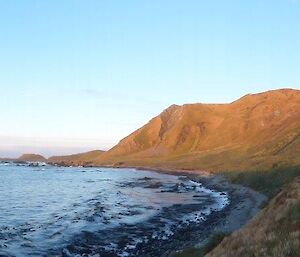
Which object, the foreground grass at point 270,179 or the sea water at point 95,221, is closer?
the sea water at point 95,221

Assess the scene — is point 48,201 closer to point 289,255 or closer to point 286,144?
point 289,255

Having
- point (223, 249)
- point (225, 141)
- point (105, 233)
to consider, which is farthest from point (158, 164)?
point (223, 249)

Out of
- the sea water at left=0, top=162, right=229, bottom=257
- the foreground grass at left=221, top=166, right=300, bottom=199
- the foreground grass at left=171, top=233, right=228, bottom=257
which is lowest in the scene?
the sea water at left=0, top=162, right=229, bottom=257

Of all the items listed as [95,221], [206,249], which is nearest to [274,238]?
[206,249]

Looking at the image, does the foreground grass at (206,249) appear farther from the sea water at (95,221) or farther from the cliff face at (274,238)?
the sea water at (95,221)

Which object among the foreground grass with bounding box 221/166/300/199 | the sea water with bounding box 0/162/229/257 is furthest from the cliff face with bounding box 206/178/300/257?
the foreground grass with bounding box 221/166/300/199

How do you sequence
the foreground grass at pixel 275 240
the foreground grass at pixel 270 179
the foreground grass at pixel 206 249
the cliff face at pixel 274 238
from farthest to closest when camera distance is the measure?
the foreground grass at pixel 270 179 < the foreground grass at pixel 206 249 < the cliff face at pixel 274 238 < the foreground grass at pixel 275 240

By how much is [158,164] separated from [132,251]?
159 m

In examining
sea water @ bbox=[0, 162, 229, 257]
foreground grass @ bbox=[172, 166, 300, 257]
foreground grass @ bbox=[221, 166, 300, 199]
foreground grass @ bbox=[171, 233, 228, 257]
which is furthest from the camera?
foreground grass @ bbox=[221, 166, 300, 199]

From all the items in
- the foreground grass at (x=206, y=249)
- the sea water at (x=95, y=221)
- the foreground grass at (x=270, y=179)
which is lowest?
the sea water at (x=95, y=221)

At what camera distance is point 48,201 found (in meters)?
62.7

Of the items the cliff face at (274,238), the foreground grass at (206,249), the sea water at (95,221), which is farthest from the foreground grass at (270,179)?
the cliff face at (274,238)

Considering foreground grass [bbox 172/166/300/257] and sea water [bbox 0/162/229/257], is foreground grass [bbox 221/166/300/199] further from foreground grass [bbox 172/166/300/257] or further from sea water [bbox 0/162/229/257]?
foreground grass [bbox 172/166/300/257]

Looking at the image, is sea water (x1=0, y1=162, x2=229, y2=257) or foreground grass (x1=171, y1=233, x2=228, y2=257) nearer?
foreground grass (x1=171, y1=233, x2=228, y2=257)
